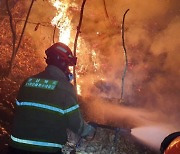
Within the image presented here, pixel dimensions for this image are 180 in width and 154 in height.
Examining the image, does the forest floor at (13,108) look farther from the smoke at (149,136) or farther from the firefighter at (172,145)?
the firefighter at (172,145)

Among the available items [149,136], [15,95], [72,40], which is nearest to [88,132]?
[149,136]

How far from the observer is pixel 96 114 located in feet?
29.8

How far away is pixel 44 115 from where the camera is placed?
3656 mm

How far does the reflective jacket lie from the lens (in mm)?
3660

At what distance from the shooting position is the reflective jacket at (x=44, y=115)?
366 centimetres

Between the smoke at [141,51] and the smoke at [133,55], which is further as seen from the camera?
the smoke at [141,51]

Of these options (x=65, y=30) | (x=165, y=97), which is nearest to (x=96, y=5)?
(x=65, y=30)

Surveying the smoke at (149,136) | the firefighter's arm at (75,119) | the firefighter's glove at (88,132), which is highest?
the firefighter's arm at (75,119)

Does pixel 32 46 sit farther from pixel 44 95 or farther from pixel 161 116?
pixel 44 95

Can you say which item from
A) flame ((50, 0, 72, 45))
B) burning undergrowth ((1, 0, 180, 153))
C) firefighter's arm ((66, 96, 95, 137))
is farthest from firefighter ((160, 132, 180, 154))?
flame ((50, 0, 72, 45))

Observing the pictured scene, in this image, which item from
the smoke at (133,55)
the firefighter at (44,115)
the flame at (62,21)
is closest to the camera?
the firefighter at (44,115)

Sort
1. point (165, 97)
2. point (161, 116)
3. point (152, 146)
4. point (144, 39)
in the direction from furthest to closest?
point (144, 39), point (165, 97), point (161, 116), point (152, 146)

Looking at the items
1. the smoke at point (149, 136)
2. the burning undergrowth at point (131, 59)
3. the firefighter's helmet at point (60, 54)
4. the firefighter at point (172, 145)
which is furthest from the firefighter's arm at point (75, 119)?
the burning undergrowth at point (131, 59)

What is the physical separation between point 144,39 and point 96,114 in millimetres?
5967
